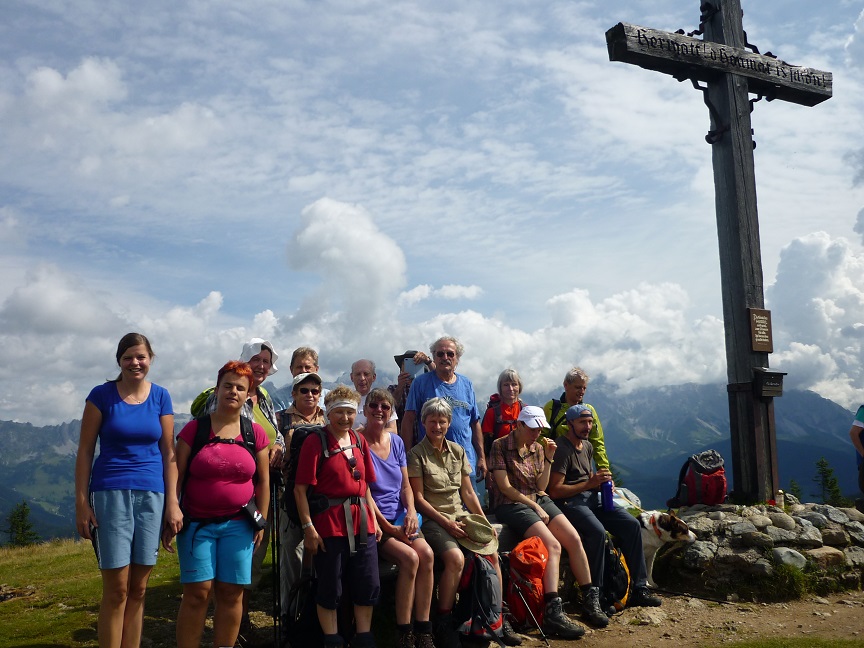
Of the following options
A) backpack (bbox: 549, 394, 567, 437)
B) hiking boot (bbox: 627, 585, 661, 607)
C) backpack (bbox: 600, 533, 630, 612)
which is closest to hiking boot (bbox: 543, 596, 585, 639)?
backpack (bbox: 600, 533, 630, 612)

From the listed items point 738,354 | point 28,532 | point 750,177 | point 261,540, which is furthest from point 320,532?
point 28,532

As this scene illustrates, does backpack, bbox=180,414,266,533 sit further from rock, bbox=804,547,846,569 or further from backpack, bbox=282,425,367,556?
rock, bbox=804,547,846,569

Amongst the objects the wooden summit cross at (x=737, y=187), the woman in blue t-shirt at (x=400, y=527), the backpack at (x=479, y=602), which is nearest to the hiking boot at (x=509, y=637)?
the backpack at (x=479, y=602)

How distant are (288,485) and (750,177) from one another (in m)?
8.37

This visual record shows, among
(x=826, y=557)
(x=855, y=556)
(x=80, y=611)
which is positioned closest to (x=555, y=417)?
(x=826, y=557)

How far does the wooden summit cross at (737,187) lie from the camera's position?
9.94 m

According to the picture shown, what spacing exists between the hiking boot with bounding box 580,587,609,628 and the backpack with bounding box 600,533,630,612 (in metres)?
0.27

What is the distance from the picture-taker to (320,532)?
18.9 feet

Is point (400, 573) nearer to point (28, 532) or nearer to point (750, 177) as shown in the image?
point (750, 177)

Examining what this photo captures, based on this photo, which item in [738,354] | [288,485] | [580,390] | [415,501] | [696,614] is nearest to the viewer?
[288,485]

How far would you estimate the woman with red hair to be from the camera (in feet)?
16.5

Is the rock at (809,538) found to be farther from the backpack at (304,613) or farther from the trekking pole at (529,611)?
the backpack at (304,613)

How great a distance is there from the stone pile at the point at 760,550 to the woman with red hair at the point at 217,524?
555cm

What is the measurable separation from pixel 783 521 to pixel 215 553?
23.8ft
